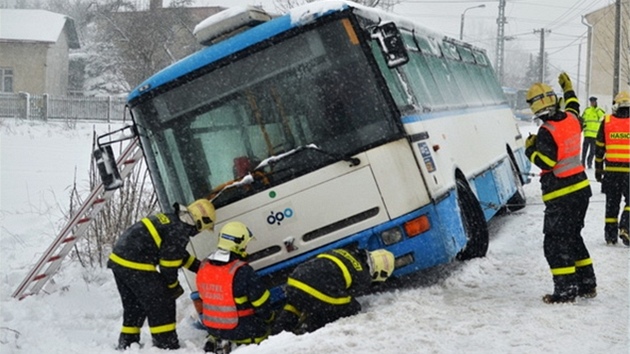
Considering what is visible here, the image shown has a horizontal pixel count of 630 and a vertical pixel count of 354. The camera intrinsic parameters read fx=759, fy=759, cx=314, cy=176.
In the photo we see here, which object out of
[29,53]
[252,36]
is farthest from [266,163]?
[29,53]

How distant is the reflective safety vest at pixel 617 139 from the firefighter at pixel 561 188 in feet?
10.8

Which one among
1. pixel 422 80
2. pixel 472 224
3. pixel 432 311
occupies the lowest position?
pixel 432 311

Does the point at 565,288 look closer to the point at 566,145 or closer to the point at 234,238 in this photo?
the point at 566,145

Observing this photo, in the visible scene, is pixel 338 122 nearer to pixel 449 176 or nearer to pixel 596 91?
pixel 449 176

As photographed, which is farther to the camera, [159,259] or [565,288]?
[159,259]

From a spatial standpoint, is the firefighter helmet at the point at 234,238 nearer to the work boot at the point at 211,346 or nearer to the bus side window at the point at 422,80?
the work boot at the point at 211,346

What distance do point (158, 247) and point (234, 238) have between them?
84cm

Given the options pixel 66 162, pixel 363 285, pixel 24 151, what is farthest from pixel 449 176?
pixel 24 151

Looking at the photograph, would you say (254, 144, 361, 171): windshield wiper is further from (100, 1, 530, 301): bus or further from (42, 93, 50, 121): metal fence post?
(42, 93, 50, 121): metal fence post

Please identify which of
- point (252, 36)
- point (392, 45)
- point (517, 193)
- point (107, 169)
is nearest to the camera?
point (392, 45)

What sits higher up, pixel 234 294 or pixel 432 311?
pixel 234 294

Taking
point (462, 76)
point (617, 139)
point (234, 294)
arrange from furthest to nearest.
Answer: point (462, 76) < point (617, 139) < point (234, 294)

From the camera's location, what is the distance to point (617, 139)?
9648mm

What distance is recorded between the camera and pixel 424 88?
876 centimetres
